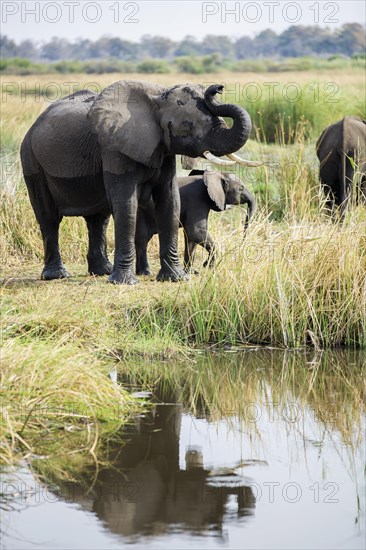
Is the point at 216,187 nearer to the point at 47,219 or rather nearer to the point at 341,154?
the point at 47,219

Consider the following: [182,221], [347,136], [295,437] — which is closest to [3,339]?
[295,437]

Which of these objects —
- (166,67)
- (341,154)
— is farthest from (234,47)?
(341,154)

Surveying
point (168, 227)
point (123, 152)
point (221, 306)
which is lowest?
point (221, 306)

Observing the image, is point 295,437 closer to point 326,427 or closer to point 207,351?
point 326,427

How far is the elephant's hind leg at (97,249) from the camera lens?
1216 cm

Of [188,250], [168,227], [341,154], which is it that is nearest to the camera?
[168,227]

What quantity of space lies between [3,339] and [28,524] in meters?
2.67

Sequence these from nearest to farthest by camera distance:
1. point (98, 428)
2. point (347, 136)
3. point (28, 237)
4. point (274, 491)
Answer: point (274, 491) → point (98, 428) → point (28, 237) → point (347, 136)

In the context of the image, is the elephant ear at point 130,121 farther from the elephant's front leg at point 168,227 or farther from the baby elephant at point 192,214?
the baby elephant at point 192,214

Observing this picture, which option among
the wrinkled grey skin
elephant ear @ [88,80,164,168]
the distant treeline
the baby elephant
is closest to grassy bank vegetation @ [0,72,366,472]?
the baby elephant

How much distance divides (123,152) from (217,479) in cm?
450

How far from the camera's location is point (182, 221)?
1216 cm

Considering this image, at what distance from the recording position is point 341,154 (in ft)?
50.7

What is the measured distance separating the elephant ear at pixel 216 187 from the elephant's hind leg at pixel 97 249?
1062 mm
